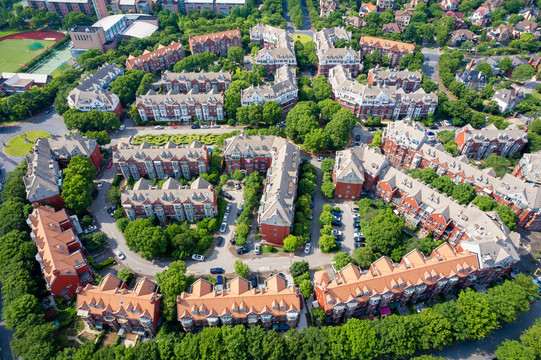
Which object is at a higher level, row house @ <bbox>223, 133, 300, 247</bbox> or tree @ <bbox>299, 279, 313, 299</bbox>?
row house @ <bbox>223, 133, 300, 247</bbox>

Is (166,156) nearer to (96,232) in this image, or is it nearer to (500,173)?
(96,232)

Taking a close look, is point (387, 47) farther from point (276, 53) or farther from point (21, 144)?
point (21, 144)

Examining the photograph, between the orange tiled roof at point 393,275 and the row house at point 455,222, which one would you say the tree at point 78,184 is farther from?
the row house at point 455,222

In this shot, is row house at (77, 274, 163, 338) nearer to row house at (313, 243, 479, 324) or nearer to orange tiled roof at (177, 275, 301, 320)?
orange tiled roof at (177, 275, 301, 320)

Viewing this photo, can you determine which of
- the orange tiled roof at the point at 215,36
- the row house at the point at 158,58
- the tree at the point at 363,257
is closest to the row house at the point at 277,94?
the orange tiled roof at the point at 215,36

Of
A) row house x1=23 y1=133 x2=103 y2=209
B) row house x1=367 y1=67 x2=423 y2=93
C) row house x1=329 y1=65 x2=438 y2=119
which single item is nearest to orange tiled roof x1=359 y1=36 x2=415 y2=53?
row house x1=367 y1=67 x2=423 y2=93
